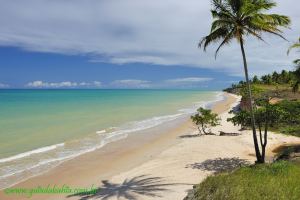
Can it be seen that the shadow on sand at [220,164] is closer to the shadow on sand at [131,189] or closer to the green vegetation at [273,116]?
the green vegetation at [273,116]

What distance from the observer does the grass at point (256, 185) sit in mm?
9773


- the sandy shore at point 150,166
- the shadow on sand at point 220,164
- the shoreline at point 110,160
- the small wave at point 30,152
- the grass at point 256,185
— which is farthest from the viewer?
the small wave at point 30,152

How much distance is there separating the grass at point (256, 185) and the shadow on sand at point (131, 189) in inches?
112

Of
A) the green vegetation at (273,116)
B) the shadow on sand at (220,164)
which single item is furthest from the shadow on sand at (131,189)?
the green vegetation at (273,116)

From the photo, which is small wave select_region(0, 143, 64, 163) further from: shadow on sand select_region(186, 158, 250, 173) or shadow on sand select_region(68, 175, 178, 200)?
shadow on sand select_region(186, 158, 250, 173)

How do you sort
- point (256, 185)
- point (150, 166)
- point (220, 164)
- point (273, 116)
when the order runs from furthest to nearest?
point (150, 166) → point (220, 164) → point (273, 116) → point (256, 185)

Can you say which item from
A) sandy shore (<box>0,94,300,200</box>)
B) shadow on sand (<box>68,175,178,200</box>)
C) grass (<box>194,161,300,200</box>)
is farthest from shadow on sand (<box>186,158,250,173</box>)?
grass (<box>194,161,300,200</box>)

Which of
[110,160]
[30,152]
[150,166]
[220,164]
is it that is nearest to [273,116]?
[220,164]

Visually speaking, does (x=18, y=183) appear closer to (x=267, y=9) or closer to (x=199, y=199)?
(x=199, y=199)

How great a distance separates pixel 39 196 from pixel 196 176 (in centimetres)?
696

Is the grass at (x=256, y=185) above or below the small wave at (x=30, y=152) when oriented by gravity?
above

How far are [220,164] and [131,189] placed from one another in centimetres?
598

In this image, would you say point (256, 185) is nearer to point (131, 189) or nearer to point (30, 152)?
point (131, 189)

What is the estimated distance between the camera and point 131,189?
46.5 feet
